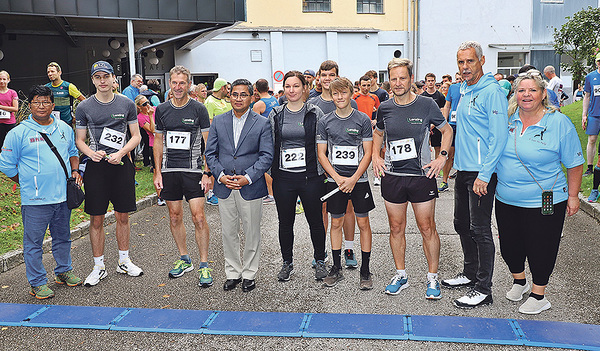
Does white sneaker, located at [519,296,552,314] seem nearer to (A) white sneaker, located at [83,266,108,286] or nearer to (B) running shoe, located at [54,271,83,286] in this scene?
(A) white sneaker, located at [83,266,108,286]

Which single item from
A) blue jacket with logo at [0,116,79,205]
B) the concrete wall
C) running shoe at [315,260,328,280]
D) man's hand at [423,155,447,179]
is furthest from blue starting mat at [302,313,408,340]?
the concrete wall

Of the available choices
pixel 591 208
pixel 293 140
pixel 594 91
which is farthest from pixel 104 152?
pixel 594 91

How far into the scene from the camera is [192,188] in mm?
5695

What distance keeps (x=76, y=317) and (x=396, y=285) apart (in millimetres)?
2904

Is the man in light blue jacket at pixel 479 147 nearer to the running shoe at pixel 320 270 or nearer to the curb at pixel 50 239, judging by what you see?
the running shoe at pixel 320 270

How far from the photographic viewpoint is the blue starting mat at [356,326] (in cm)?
429

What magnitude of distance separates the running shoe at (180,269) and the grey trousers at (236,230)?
635 millimetres

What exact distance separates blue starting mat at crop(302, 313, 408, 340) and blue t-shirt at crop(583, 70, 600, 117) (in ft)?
19.5

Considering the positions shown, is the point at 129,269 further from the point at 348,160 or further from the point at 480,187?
the point at 480,187

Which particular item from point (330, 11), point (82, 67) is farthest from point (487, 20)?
point (82, 67)

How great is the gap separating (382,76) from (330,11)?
4240 mm

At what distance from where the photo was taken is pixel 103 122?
5.64 m

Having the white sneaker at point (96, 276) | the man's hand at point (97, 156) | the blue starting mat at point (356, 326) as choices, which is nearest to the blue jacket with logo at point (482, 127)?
the blue starting mat at point (356, 326)

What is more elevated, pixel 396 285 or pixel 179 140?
pixel 179 140
